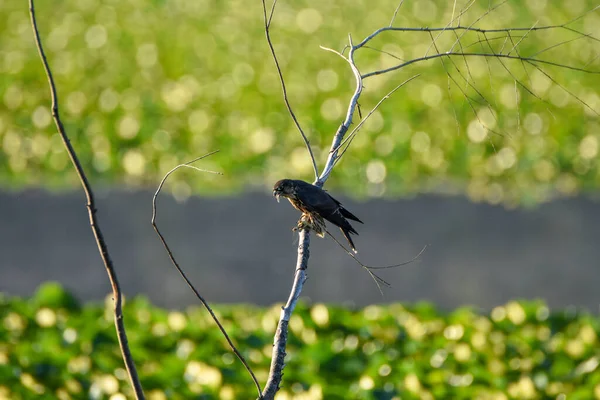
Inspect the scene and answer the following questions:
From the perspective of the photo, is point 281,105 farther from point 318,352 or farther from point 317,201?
point 317,201

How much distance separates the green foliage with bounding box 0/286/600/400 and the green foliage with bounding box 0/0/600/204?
3.25 ft

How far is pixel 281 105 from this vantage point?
543cm

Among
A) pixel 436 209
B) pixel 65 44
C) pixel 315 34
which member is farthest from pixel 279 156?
pixel 65 44

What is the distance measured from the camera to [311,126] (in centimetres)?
518

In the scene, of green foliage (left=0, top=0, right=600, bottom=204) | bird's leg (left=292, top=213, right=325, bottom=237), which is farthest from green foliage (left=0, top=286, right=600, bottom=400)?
bird's leg (left=292, top=213, right=325, bottom=237)

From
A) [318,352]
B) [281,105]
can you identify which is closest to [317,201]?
[318,352]

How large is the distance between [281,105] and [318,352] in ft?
8.38

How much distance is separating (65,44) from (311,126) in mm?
2559

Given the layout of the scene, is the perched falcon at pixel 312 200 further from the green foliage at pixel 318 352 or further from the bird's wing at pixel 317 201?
the green foliage at pixel 318 352

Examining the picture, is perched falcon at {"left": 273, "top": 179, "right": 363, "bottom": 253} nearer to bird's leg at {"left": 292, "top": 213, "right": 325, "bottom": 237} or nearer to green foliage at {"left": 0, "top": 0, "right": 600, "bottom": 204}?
bird's leg at {"left": 292, "top": 213, "right": 325, "bottom": 237}

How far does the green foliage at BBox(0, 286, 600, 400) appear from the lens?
2.98 m

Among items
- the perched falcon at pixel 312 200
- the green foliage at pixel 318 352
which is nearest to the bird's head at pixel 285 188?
the perched falcon at pixel 312 200

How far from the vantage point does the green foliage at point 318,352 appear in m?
2.98

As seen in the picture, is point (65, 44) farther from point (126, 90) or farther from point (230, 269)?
point (230, 269)
